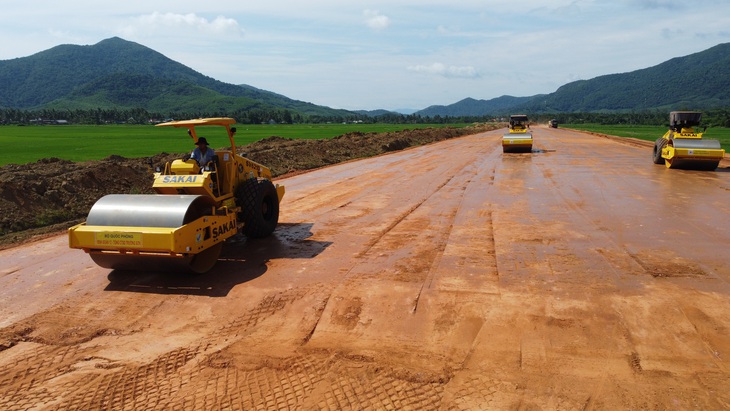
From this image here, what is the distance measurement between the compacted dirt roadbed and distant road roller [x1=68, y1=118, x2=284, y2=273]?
408 mm

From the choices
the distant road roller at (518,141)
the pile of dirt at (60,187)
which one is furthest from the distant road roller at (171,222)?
the distant road roller at (518,141)

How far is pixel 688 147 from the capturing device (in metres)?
18.7

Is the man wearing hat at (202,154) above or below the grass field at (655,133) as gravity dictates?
above

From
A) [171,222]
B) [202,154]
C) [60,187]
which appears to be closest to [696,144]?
→ [202,154]

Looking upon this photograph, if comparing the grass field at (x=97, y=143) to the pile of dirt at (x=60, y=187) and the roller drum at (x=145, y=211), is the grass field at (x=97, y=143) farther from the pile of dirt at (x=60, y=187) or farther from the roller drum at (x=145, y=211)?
the roller drum at (x=145, y=211)

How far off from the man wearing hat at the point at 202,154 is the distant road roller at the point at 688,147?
705 inches

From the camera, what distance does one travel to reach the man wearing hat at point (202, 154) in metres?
8.09

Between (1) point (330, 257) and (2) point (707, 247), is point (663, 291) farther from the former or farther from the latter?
(1) point (330, 257)

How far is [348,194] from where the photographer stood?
14562mm

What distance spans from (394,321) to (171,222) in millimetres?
3258

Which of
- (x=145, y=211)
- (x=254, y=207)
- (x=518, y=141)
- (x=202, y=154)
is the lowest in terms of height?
(x=254, y=207)

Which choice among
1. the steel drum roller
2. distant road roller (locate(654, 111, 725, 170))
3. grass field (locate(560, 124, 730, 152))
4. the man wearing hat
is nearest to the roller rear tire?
the man wearing hat

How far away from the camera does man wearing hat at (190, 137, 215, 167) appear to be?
26.5 ft

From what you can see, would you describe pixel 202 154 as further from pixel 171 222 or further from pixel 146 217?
pixel 171 222
